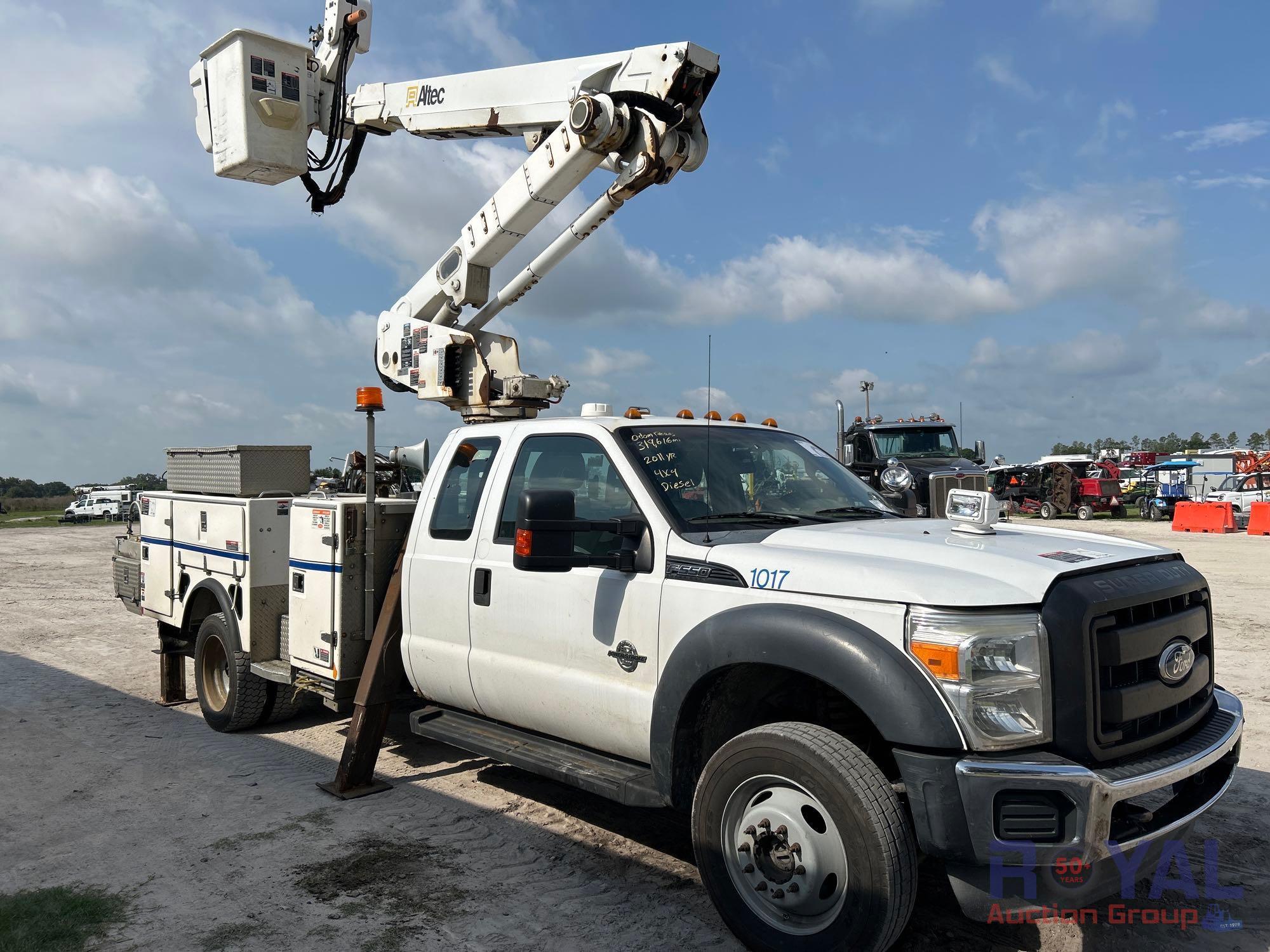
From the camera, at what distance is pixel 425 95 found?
8.18 m

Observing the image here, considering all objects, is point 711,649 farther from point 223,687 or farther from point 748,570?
point 223,687

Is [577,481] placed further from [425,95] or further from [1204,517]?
[1204,517]

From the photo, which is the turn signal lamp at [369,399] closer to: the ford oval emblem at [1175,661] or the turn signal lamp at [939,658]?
the turn signal lamp at [939,658]

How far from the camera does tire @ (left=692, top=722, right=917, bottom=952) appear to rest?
9.93ft

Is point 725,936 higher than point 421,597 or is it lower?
lower

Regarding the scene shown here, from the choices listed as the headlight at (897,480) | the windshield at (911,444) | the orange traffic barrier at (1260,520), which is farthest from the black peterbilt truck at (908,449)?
the headlight at (897,480)

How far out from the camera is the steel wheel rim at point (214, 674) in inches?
268

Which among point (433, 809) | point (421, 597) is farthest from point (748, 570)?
point (433, 809)

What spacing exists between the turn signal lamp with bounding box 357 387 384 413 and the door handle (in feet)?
4.42

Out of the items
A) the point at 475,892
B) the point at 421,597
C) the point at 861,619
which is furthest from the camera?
the point at 421,597

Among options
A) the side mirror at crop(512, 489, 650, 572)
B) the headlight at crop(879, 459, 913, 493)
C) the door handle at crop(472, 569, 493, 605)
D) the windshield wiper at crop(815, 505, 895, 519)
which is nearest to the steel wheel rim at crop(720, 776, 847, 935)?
the side mirror at crop(512, 489, 650, 572)

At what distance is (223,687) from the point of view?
6.86 metres

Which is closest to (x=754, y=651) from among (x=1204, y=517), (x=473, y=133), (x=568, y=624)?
(x=568, y=624)

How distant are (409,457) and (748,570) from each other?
3.40 metres
